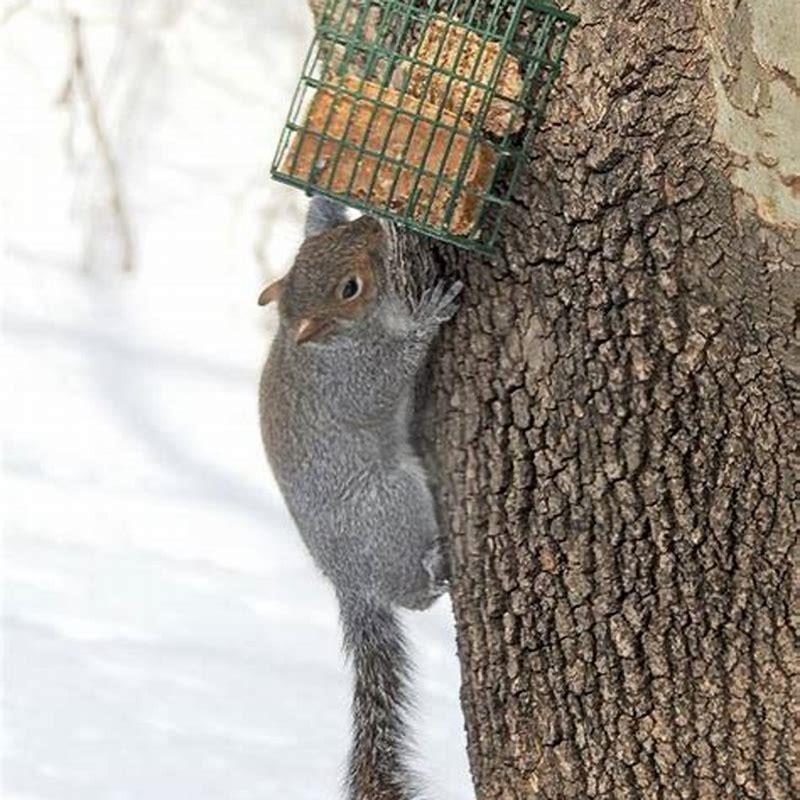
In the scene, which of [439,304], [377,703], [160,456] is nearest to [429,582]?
[377,703]

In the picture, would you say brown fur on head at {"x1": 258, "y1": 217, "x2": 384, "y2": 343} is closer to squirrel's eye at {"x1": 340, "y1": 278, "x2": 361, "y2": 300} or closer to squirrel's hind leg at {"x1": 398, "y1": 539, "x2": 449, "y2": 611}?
squirrel's eye at {"x1": 340, "y1": 278, "x2": 361, "y2": 300}

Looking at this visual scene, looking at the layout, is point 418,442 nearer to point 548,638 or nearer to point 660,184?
point 548,638

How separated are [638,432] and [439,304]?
0.34m

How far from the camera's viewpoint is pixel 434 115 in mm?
2693

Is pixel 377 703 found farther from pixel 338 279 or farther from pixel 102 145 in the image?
pixel 102 145

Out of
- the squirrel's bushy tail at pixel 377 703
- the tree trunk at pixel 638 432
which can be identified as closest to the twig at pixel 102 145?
the squirrel's bushy tail at pixel 377 703

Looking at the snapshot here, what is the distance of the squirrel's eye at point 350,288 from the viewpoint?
125 inches

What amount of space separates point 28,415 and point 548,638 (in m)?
3.55

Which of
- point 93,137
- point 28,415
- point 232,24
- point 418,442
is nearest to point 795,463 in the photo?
point 418,442

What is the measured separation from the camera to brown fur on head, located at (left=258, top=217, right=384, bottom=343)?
3.16 m

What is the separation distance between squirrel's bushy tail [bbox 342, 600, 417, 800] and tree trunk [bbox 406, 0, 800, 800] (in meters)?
0.41

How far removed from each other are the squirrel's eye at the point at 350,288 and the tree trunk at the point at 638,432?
38cm

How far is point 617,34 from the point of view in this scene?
2535 millimetres

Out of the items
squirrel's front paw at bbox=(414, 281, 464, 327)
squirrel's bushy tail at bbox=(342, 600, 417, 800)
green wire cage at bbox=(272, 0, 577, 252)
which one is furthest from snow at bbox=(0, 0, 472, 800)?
green wire cage at bbox=(272, 0, 577, 252)
